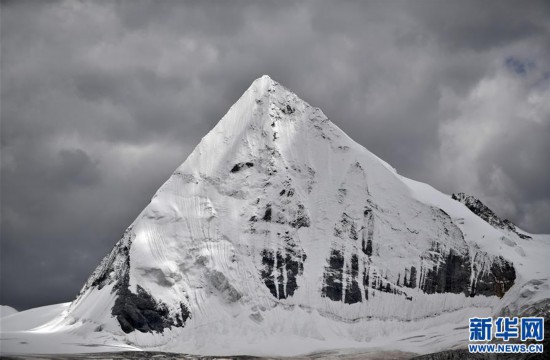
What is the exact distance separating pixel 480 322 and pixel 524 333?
9.09 metres

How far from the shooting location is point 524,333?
18188cm

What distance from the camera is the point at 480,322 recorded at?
7254 inches
